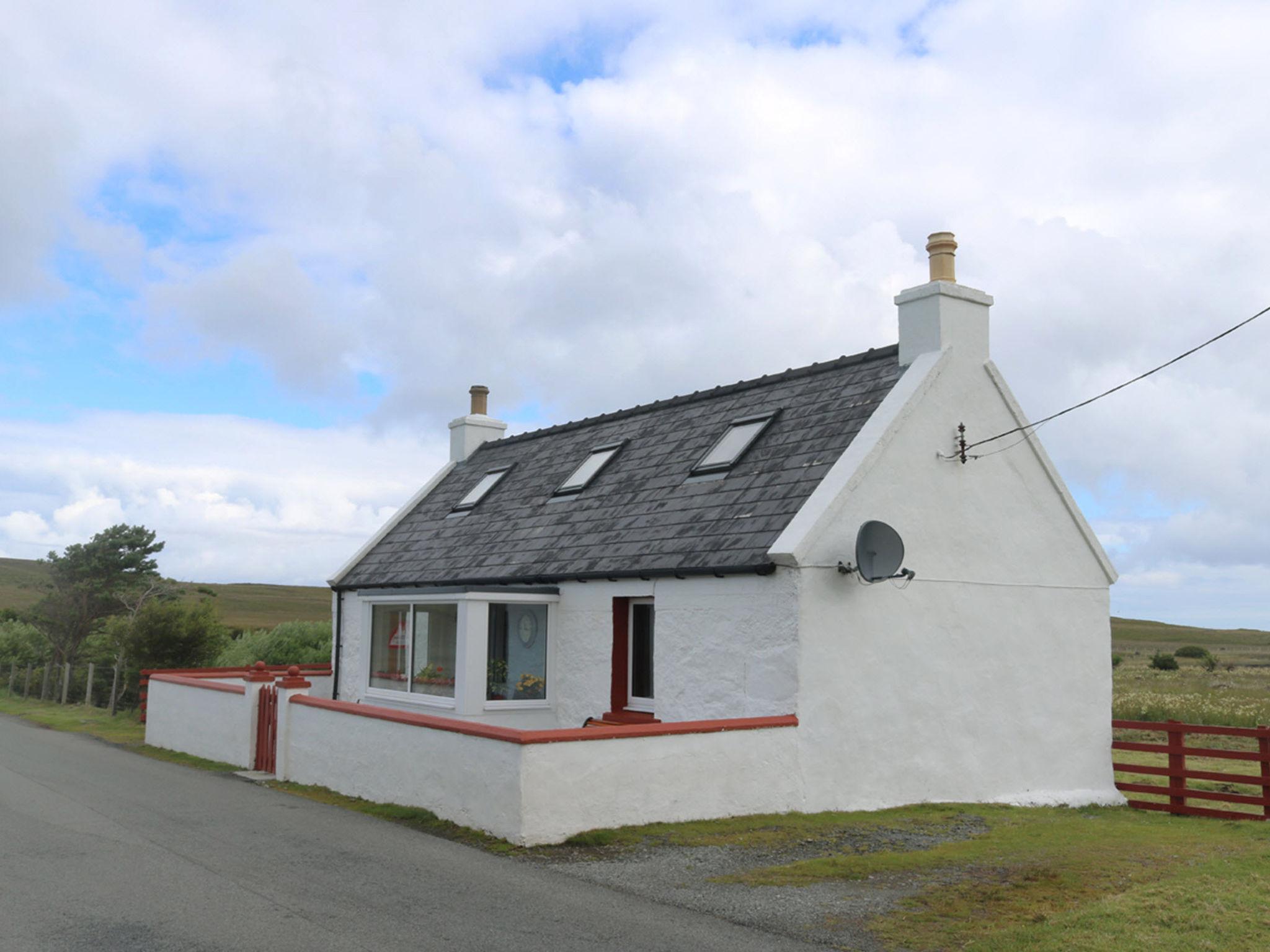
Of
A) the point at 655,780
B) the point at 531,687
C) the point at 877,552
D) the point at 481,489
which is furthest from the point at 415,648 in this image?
the point at 877,552

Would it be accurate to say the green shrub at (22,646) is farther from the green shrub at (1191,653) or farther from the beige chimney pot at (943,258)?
the green shrub at (1191,653)

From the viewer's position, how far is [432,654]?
1644 cm

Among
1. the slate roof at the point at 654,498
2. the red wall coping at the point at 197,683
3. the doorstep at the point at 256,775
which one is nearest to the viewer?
the slate roof at the point at 654,498

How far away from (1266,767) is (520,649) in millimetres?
10171

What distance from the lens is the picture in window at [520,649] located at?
15.4 metres

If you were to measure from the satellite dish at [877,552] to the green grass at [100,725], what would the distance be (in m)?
10.1

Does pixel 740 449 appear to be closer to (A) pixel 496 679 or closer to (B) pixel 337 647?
(A) pixel 496 679

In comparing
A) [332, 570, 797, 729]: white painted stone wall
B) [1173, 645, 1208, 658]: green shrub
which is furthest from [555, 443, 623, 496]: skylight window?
[1173, 645, 1208, 658]: green shrub

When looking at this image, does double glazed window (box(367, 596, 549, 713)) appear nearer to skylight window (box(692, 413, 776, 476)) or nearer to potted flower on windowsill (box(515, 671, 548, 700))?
potted flower on windowsill (box(515, 671, 548, 700))

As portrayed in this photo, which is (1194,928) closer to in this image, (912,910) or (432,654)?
(912,910)

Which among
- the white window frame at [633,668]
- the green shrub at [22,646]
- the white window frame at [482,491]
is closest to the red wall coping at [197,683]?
the white window frame at [482,491]

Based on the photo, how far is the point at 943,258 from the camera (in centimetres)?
1444

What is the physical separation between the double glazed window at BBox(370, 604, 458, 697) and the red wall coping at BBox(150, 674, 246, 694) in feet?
7.67

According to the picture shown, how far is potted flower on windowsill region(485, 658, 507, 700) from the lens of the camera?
1530 cm
